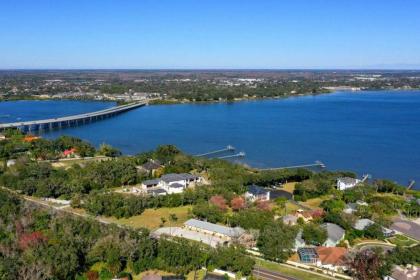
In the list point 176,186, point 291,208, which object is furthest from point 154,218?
point 291,208

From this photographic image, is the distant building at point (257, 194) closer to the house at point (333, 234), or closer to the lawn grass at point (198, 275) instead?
the house at point (333, 234)

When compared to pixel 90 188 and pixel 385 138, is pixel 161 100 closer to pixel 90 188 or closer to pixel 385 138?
pixel 385 138

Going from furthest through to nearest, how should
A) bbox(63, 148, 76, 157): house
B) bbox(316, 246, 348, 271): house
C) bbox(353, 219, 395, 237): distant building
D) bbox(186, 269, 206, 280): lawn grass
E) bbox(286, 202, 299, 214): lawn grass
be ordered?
bbox(63, 148, 76, 157): house < bbox(286, 202, 299, 214): lawn grass < bbox(353, 219, 395, 237): distant building < bbox(316, 246, 348, 271): house < bbox(186, 269, 206, 280): lawn grass

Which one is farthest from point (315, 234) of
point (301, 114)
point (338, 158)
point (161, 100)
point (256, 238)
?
point (161, 100)

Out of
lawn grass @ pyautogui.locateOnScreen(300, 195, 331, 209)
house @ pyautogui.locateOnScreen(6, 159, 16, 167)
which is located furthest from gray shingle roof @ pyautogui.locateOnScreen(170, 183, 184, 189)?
house @ pyautogui.locateOnScreen(6, 159, 16, 167)

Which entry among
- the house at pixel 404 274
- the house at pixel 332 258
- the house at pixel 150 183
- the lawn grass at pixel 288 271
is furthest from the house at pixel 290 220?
the house at pixel 150 183

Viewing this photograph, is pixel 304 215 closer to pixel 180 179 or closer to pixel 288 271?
pixel 288 271

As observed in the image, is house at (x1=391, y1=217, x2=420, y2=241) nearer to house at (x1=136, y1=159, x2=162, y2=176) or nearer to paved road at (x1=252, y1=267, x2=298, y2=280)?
paved road at (x1=252, y1=267, x2=298, y2=280)
